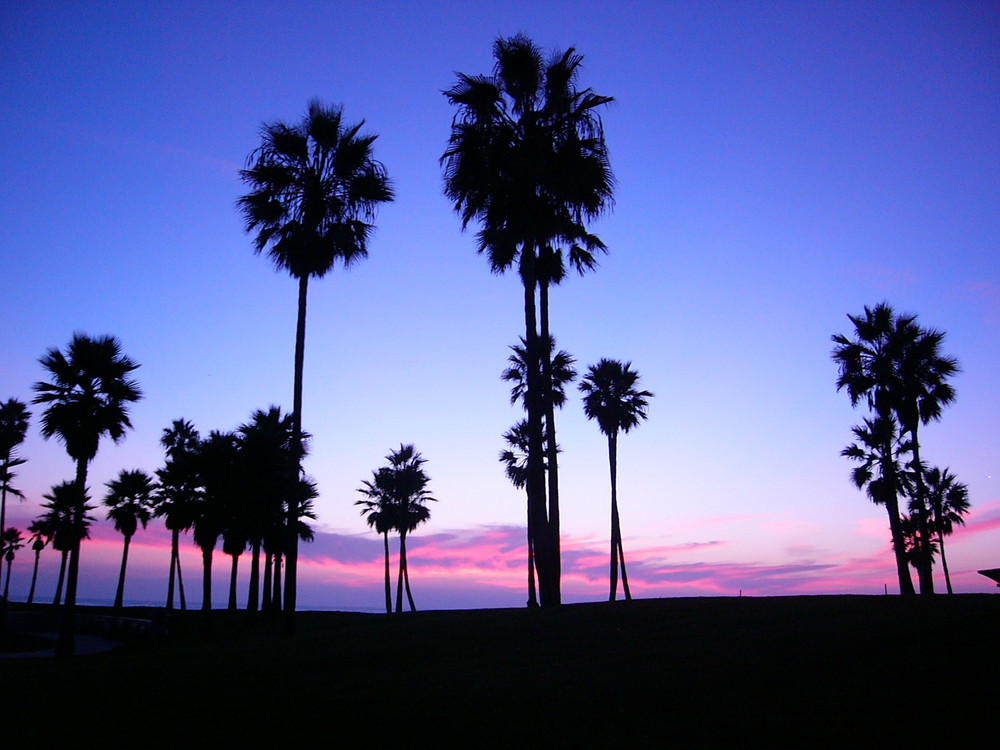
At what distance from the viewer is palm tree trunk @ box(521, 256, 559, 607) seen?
76.1ft

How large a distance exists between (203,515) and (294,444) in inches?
442

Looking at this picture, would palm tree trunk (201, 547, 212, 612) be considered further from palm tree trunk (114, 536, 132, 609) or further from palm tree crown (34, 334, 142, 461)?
palm tree trunk (114, 536, 132, 609)

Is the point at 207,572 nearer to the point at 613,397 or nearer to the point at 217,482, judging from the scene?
the point at 217,482

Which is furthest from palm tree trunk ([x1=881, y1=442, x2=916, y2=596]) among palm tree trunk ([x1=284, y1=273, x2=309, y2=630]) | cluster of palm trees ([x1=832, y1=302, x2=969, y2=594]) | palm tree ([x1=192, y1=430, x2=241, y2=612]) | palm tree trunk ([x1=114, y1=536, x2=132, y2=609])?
palm tree trunk ([x1=114, y1=536, x2=132, y2=609])

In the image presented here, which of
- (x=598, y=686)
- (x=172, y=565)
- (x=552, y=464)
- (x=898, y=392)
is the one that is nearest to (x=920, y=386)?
(x=898, y=392)

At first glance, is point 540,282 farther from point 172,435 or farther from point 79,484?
point 172,435

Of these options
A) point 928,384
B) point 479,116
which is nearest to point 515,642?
point 479,116

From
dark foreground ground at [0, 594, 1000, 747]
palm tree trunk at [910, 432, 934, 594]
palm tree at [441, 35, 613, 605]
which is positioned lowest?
dark foreground ground at [0, 594, 1000, 747]

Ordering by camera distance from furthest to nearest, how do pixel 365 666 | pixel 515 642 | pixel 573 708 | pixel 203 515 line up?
pixel 203 515 < pixel 515 642 < pixel 365 666 < pixel 573 708

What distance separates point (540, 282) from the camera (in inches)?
1032

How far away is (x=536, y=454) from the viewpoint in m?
23.9

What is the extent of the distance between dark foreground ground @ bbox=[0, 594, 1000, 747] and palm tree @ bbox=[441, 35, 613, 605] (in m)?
9.95

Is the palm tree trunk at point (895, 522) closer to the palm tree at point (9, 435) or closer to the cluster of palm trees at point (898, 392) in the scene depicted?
the cluster of palm trees at point (898, 392)

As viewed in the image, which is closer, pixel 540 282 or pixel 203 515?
pixel 540 282
